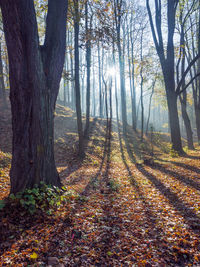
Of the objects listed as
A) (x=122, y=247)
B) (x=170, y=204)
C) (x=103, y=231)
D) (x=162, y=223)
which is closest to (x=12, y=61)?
(x=103, y=231)

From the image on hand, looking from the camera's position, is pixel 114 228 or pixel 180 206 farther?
pixel 180 206

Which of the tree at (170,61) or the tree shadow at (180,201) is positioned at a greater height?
the tree at (170,61)

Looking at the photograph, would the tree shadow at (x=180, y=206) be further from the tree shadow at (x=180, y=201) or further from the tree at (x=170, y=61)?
the tree at (x=170, y=61)

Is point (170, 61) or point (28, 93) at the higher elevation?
point (170, 61)

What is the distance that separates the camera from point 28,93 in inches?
153

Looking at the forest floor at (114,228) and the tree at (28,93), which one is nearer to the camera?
the forest floor at (114,228)

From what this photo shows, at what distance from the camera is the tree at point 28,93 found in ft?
12.0

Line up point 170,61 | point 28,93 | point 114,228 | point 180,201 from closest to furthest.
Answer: point 114,228
point 28,93
point 180,201
point 170,61

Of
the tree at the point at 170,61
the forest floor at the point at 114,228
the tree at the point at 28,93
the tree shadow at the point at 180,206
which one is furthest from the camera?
the tree at the point at 170,61

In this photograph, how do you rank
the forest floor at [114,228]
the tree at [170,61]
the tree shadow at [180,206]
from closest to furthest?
1. the forest floor at [114,228]
2. the tree shadow at [180,206]
3. the tree at [170,61]

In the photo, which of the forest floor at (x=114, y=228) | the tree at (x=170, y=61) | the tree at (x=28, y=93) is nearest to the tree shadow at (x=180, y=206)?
the forest floor at (x=114, y=228)

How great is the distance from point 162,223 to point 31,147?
3.35 meters

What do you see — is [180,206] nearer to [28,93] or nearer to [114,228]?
[114,228]

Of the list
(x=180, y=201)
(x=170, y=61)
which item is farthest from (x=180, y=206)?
(x=170, y=61)
